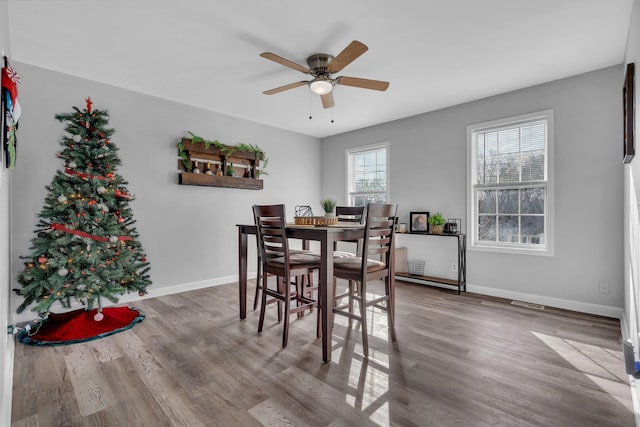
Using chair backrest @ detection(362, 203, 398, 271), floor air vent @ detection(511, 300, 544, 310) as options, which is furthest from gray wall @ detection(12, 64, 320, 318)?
floor air vent @ detection(511, 300, 544, 310)

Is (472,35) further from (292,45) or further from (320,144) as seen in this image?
(320,144)

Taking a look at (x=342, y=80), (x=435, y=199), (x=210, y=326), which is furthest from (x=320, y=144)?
(x=210, y=326)

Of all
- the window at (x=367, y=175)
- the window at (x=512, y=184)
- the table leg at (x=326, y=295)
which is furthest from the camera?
the window at (x=367, y=175)

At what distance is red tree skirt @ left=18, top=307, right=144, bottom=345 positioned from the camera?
2.53 m

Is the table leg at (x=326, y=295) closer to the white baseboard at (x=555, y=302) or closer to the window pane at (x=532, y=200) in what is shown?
the white baseboard at (x=555, y=302)

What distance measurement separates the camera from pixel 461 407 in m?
1.68

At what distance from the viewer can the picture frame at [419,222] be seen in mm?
4368

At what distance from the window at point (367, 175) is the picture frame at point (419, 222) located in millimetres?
634

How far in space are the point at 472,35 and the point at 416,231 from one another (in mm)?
2508

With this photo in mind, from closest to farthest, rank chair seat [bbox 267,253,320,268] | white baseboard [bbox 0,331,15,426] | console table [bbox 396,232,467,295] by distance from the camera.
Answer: white baseboard [bbox 0,331,15,426] → chair seat [bbox 267,253,320,268] → console table [bbox 396,232,467,295]

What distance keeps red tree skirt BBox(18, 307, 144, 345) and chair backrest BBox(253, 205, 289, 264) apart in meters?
1.51

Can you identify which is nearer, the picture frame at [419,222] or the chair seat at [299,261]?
the chair seat at [299,261]

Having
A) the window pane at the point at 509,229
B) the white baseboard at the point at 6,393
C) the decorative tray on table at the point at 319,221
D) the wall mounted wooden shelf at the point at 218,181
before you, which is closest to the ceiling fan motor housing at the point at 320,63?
the decorative tray on table at the point at 319,221

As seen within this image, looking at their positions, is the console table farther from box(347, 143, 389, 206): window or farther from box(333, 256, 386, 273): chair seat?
box(333, 256, 386, 273): chair seat
